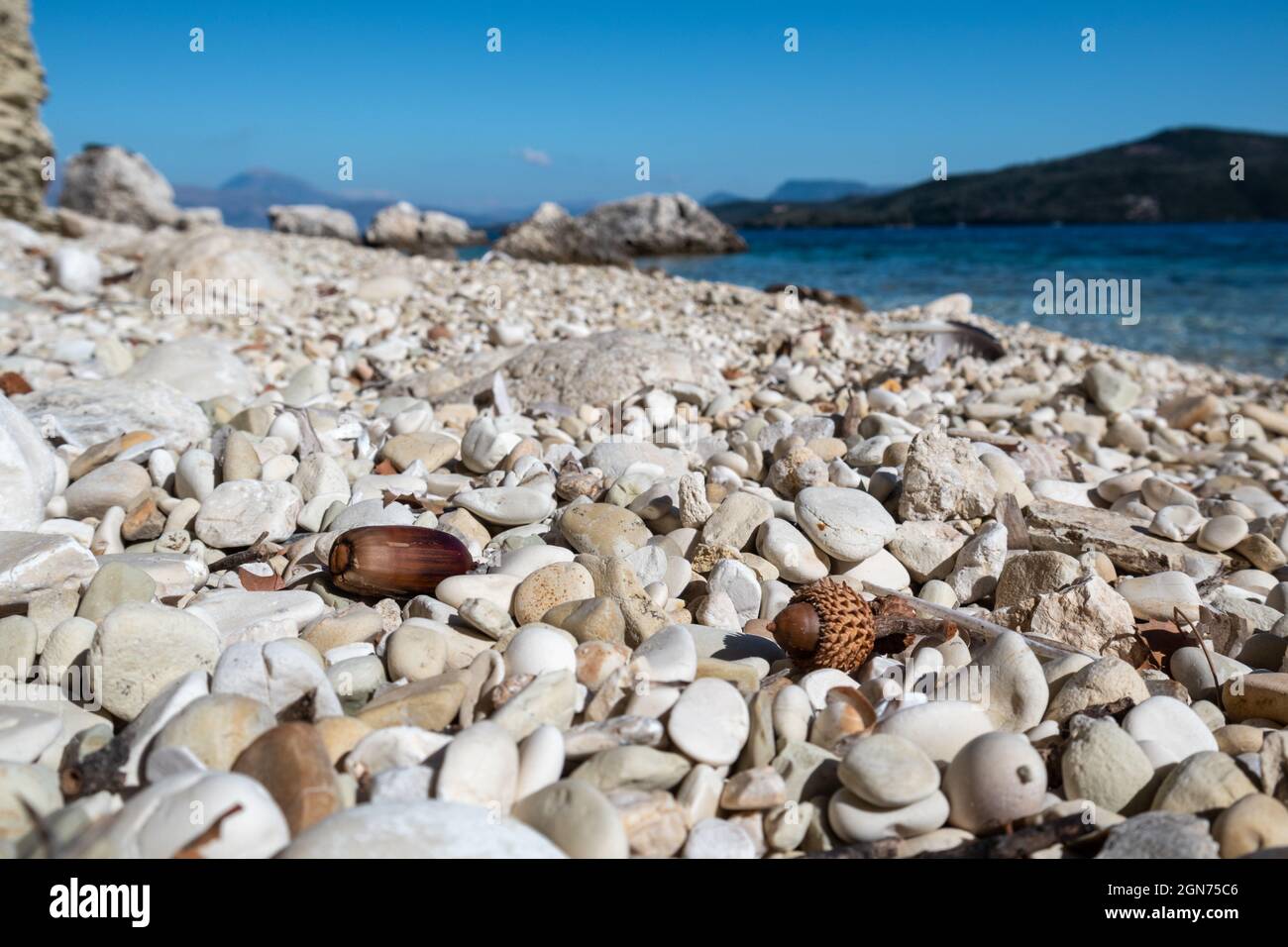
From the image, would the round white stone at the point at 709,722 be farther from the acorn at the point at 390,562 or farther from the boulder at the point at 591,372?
the boulder at the point at 591,372

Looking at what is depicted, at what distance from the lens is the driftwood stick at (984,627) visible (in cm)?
222

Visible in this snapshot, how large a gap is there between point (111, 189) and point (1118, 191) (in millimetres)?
57613

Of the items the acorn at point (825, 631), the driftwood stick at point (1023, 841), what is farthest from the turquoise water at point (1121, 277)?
the driftwood stick at point (1023, 841)

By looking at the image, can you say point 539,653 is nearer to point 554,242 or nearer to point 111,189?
A: point 554,242

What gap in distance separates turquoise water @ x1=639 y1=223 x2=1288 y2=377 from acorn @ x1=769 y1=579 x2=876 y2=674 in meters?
9.37

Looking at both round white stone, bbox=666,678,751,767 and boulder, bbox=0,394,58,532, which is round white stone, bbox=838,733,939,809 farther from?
boulder, bbox=0,394,58,532

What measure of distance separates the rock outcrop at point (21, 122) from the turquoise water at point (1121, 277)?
1157 cm

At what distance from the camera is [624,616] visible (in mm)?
2223

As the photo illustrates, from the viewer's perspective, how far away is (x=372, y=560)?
7.59ft

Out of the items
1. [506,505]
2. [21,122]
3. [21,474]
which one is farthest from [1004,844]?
[21,122]

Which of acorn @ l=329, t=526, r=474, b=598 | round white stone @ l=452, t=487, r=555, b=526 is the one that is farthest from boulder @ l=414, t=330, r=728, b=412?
acorn @ l=329, t=526, r=474, b=598

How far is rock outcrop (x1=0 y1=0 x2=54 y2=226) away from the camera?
10.6 meters
